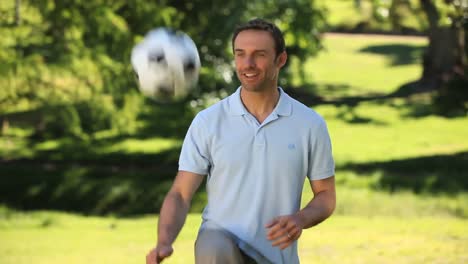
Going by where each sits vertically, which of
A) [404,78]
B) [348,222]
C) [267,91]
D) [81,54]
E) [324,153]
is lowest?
[404,78]

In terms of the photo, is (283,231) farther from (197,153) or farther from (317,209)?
(197,153)

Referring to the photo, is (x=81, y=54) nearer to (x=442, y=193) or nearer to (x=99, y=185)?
(x=99, y=185)

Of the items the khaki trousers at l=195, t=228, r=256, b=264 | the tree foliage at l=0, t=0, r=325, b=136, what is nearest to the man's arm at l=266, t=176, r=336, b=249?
the khaki trousers at l=195, t=228, r=256, b=264

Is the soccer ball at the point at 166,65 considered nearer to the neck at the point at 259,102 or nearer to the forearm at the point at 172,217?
the neck at the point at 259,102

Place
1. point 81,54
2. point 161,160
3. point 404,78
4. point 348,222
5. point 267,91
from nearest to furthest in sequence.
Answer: point 267,91, point 348,222, point 81,54, point 161,160, point 404,78

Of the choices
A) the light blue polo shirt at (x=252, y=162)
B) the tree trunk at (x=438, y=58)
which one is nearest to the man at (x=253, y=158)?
the light blue polo shirt at (x=252, y=162)

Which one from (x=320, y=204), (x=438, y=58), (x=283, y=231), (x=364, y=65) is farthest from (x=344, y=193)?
(x=364, y=65)

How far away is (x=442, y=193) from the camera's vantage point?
14.8 m

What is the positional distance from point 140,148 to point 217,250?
17706 millimetres

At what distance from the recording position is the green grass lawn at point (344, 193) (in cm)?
951

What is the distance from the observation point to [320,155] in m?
3.89

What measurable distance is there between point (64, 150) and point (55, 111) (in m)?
4.58

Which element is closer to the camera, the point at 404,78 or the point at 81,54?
the point at 81,54

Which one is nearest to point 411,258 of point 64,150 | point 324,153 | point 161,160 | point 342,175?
point 324,153
